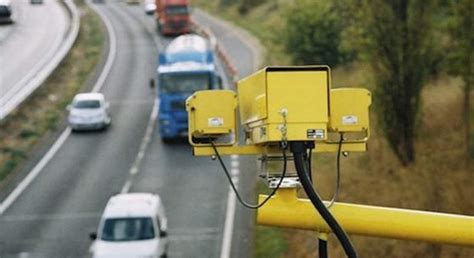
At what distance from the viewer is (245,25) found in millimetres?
73750

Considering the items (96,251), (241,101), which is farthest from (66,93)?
(241,101)

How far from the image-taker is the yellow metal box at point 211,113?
7.02m

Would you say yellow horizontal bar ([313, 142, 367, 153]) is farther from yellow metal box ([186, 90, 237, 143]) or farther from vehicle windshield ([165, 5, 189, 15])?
vehicle windshield ([165, 5, 189, 15])

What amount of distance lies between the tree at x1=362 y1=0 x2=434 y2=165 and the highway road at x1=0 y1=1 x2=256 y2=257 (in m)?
4.39

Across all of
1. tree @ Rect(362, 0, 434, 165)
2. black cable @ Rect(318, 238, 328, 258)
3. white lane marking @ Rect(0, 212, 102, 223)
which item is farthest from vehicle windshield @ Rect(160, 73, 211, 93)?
black cable @ Rect(318, 238, 328, 258)

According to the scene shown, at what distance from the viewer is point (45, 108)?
144 ft

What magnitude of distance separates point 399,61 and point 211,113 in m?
20.3

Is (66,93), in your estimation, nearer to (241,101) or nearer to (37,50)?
(37,50)

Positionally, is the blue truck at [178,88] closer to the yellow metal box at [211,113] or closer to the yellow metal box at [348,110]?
the yellow metal box at [211,113]

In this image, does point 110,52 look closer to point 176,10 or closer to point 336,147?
point 176,10

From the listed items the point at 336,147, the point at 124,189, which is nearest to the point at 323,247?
the point at 336,147

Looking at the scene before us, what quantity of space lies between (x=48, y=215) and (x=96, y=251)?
23.5ft

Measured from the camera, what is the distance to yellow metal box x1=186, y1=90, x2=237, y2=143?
7020 mm

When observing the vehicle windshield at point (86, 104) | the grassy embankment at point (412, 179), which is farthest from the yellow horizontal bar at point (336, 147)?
the vehicle windshield at point (86, 104)
